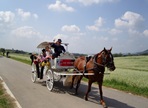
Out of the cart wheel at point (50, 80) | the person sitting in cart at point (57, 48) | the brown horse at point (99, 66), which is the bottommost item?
the cart wheel at point (50, 80)

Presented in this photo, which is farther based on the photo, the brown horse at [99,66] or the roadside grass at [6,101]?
the brown horse at [99,66]

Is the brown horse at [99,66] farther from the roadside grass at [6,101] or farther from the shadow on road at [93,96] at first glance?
the roadside grass at [6,101]

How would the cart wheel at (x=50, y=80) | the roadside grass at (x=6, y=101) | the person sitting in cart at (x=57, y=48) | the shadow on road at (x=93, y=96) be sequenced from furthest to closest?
the person sitting in cart at (x=57, y=48) → the cart wheel at (x=50, y=80) → the shadow on road at (x=93, y=96) → the roadside grass at (x=6, y=101)

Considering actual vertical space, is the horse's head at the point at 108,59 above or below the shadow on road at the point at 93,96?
above

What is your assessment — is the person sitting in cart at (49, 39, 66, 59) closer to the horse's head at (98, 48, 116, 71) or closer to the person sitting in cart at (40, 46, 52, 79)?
the person sitting in cart at (40, 46, 52, 79)

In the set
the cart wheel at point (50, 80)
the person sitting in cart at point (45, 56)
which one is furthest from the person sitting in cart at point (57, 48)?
the cart wheel at point (50, 80)

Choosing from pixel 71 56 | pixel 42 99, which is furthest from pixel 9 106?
pixel 71 56

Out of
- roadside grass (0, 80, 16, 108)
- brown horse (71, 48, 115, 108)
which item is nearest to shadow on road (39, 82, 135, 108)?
brown horse (71, 48, 115, 108)

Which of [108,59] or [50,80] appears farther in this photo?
[50,80]

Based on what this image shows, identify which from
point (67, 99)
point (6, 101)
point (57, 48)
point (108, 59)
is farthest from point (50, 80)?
point (108, 59)

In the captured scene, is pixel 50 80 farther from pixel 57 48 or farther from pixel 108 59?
pixel 108 59

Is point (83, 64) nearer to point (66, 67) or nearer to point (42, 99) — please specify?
point (66, 67)

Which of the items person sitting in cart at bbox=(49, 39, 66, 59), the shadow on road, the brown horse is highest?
person sitting in cart at bbox=(49, 39, 66, 59)

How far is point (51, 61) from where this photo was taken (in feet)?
42.5
